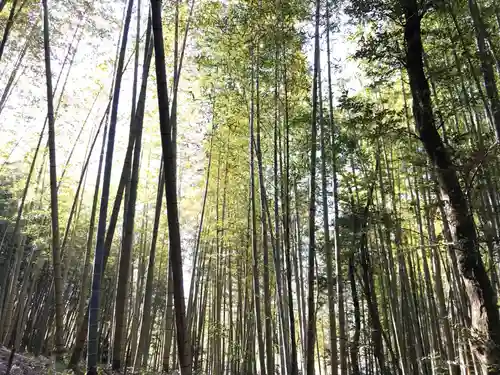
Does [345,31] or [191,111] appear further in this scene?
[191,111]

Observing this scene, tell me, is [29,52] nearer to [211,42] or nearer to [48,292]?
[211,42]

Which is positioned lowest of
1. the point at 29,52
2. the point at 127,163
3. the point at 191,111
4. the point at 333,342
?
the point at 333,342

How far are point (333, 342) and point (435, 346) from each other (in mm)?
4352

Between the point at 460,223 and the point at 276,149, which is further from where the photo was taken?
the point at 276,149

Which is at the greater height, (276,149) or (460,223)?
(276,149)

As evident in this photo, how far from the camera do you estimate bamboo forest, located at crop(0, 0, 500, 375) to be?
3.21 meters

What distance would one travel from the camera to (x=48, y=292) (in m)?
12.2

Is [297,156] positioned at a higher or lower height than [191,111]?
lower

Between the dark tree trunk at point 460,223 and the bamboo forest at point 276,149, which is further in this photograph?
the bamboo forest at point 276,149

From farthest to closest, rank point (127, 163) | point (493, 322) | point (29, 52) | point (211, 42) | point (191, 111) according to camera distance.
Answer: point (191, 111) < point (29, 52) < point (211, 42) < point (127, 163) < point (493, 322)

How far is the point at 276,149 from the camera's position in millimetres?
4590

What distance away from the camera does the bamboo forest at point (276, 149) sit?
3.21 m

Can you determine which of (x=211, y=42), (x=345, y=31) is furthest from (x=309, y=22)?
(x=211, y=42)

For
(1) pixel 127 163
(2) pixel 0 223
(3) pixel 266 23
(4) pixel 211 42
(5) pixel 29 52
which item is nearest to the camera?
(1) pixel 127 163
